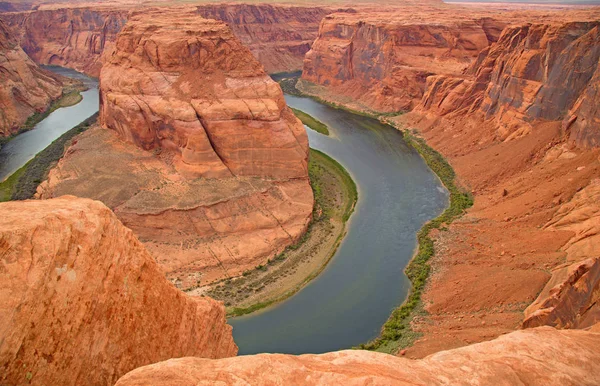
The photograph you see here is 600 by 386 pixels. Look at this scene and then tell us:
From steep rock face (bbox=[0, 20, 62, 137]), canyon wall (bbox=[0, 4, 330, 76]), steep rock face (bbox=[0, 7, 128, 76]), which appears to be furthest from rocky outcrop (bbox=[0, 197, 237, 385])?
steep rock face (bbox=[0, 7, 128, 76])

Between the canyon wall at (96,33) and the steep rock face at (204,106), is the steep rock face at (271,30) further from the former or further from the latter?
the steep rock face at (204,106)

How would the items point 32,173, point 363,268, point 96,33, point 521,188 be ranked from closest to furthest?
point 363,268 → point 521,188 → point 32,173 → point 96,33

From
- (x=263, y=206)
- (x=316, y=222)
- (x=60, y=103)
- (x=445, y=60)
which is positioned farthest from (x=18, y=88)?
(x=445, y=60)

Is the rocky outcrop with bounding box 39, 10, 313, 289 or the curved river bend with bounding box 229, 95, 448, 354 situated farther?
the rocky outcrop with bounding box 39, 10, 313, 289

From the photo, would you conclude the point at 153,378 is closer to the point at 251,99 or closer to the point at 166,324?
the point at 166,324

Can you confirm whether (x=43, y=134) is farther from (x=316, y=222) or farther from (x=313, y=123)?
(x=316, y=222)

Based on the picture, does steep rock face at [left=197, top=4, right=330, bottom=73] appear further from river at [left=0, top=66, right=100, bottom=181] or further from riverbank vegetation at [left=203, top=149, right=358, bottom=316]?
riverbank vegetation at [left=203, top=149, right=358, bottom=316]
